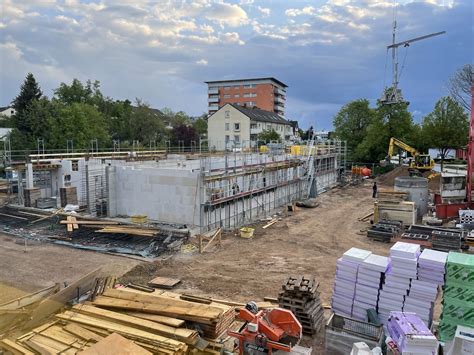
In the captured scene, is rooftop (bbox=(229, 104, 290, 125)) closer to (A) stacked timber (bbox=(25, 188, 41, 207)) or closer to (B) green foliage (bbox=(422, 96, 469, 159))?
(B) green foliage (bbox=(422, 96, 469, 159))

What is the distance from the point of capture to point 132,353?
22.3ft

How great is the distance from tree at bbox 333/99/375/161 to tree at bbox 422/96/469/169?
1121 centimetres

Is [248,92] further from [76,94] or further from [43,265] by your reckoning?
[43,265]

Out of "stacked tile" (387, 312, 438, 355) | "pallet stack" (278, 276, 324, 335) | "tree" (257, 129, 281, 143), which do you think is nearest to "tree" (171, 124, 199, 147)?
"tree" (257, 129, 281, 143)

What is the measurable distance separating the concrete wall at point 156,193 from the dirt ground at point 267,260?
111 inches

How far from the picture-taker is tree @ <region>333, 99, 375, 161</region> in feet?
186

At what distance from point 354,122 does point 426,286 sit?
51.6m

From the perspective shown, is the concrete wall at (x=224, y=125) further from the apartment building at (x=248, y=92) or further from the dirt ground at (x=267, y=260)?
the dirt ground at (x=267, y=260)

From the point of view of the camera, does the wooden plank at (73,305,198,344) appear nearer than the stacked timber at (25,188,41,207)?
Yes

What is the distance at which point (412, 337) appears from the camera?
6961mm

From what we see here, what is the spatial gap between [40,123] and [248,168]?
1285 inches

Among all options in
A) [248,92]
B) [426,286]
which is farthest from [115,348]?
[248,92]

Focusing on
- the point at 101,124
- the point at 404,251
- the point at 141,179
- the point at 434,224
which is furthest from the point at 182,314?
the point at 101,124

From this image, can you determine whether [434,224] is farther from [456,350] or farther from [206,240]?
[456,350]
